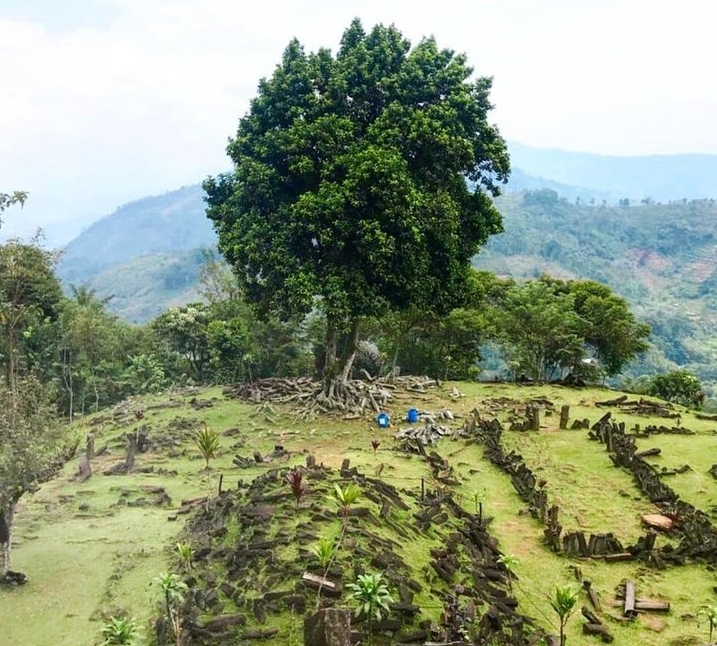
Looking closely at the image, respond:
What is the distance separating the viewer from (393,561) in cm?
1366

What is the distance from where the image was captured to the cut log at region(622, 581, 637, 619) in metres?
14.5

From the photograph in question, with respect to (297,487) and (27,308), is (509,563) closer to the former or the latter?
(297,487)

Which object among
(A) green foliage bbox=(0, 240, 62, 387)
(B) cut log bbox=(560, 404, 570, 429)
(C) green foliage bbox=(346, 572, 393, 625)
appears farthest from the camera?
(A) green foliage bbox=(0, 240, 62, 387)

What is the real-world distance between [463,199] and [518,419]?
10.00 meters

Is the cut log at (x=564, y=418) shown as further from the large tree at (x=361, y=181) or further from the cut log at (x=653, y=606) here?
the cut log at (x=653, y=606)

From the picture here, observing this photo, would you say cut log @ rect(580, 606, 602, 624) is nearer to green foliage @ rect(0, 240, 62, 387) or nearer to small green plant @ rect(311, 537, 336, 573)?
small green plant @ rect(311, 537, 336, 573)

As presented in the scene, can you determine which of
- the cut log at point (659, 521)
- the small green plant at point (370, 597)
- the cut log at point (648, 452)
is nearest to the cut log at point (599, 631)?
the small green plant at point (370, 597)

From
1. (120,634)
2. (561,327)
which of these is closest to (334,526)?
(120,634)

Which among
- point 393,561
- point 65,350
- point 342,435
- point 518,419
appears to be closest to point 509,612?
point 393,561

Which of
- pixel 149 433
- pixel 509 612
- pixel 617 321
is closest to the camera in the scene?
pixel 509 612

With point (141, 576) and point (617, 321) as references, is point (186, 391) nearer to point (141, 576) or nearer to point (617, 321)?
point (141, 576)

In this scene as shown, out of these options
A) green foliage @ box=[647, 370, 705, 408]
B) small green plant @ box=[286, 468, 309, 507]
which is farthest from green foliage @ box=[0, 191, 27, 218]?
green foliage @ box=[647, 370, 705, 408]

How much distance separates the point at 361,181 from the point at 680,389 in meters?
25.3

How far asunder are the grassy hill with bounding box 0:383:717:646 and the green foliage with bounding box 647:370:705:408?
10269 mm
